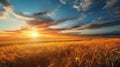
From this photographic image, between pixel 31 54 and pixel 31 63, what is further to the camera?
pixel 31 54

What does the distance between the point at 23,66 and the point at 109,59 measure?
1.69 metres

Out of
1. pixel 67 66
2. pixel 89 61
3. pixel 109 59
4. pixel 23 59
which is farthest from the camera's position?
pixel 23 59

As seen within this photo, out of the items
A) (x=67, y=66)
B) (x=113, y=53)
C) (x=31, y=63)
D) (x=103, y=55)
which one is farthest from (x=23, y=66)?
(x=113, y=53)

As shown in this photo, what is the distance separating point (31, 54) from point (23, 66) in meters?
0.56

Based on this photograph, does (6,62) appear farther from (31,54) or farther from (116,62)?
(116,62)

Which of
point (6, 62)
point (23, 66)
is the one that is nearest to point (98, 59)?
point (23, 66)

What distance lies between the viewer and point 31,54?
411 centimetres

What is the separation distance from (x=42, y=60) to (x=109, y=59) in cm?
137

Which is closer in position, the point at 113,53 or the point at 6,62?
the point at 6,62

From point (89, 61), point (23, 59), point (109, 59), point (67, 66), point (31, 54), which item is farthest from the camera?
point (31, 54)

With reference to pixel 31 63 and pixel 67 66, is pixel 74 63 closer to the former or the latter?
pixel 67 66

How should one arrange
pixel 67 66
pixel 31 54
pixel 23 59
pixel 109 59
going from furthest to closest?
pixel 31 54 → pixel 23 59 → pixel 109 59 → pixel 67 66

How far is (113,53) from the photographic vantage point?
3934 millimetres

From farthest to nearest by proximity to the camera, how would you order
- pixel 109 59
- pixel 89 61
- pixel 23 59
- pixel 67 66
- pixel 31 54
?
pixel 31 54, pixel 23 59, pixel 109 59, pixel 89 61, pixel 67 66
